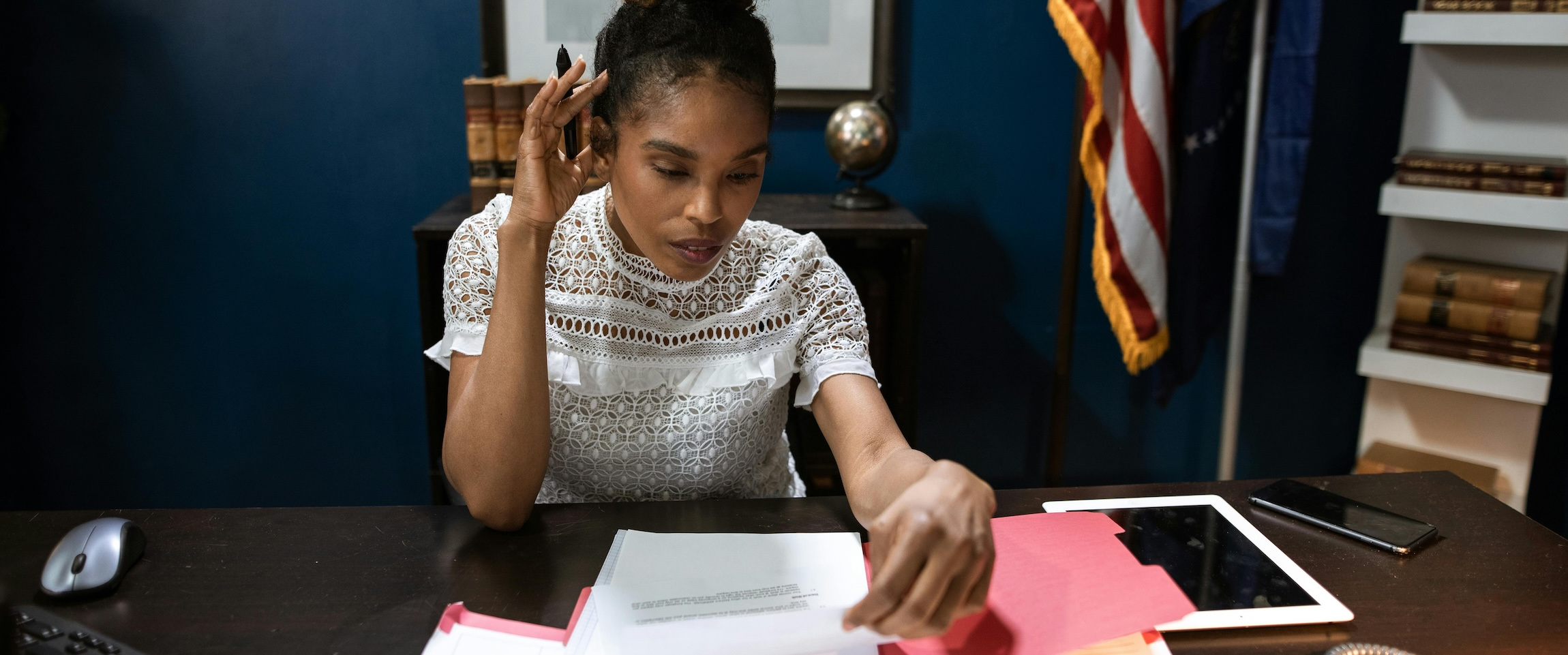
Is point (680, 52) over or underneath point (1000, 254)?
over

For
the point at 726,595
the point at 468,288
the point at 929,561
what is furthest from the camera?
the point at 468,288

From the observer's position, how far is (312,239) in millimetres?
2355

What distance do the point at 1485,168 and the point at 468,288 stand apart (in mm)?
2077

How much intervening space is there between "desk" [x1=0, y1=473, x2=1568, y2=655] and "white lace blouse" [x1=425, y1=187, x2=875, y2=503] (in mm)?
179

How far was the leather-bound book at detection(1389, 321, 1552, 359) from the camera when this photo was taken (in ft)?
7.02

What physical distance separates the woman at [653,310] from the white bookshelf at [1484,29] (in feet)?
5.11

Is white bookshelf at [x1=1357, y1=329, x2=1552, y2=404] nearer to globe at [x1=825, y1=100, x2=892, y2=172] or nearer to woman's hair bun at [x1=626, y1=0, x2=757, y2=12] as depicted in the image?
globe at [x1=825, y1=100, x2=892, y2=172]

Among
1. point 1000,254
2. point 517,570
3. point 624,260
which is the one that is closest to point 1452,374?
point 1000,254

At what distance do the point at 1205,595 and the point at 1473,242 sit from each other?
6.30 feet

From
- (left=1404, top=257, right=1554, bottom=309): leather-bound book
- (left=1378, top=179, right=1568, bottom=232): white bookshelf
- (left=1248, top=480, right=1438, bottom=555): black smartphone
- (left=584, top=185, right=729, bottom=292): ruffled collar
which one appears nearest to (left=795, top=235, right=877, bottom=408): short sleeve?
(left=584, top=185, right=729, bottom=292): ruffled collar

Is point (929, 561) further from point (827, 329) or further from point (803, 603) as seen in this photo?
point (827, 329)

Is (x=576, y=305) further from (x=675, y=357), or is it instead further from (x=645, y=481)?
(x=645, y=481)

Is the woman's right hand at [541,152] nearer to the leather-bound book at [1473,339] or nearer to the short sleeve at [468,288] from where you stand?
the short sleeve at [468,288]

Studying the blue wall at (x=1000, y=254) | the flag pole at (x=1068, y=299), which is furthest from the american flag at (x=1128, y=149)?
the blue wall at (x=1000, y=254)
